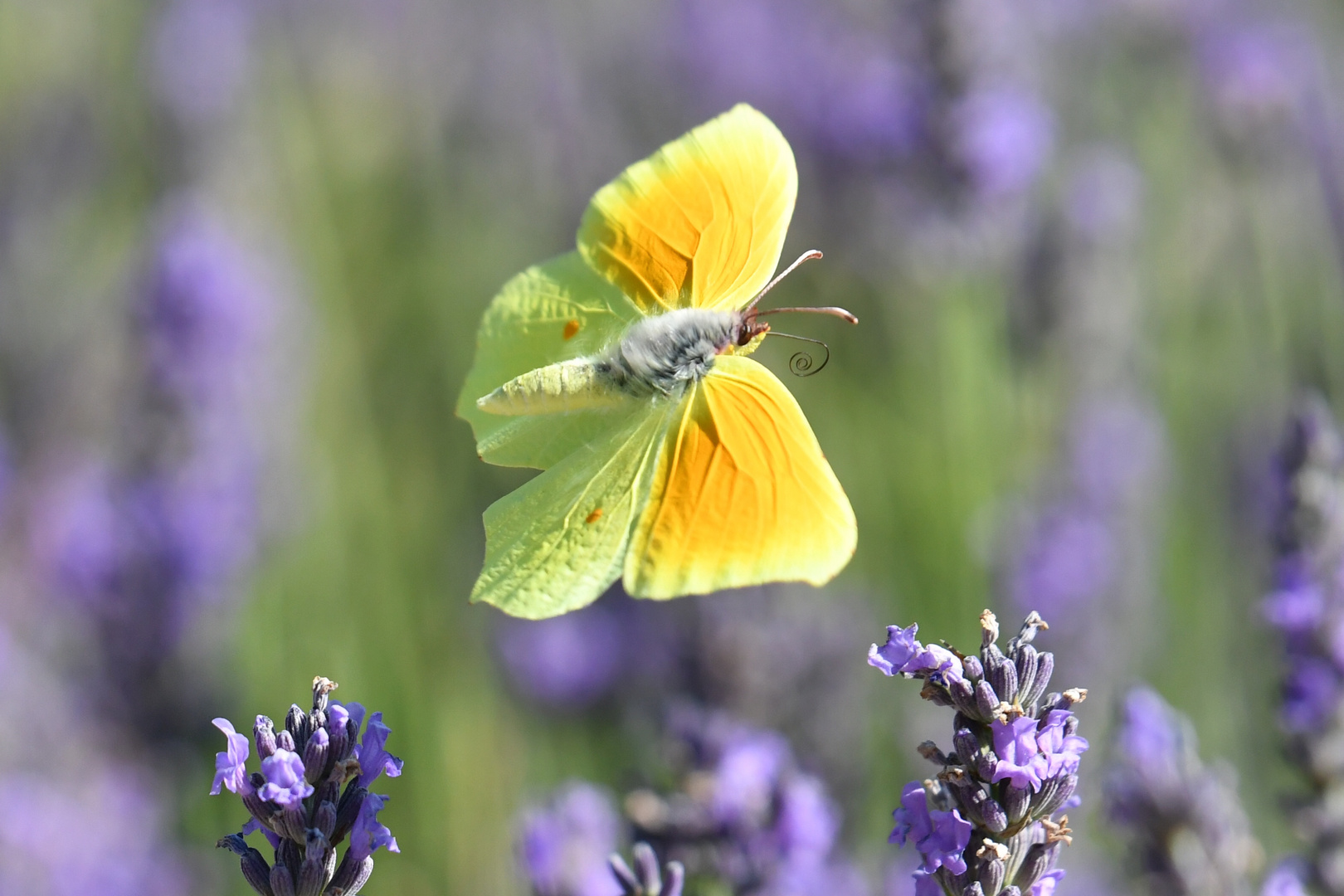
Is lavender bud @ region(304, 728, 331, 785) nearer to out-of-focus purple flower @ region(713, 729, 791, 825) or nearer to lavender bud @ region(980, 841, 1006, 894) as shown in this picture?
lavender bud @ region(980, 841, 1006, 894)

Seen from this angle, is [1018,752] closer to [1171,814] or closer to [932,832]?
[932,832]

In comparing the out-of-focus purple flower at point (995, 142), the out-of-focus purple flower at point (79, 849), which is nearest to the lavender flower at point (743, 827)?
the out-of-focus purple flower at point (79, 849)

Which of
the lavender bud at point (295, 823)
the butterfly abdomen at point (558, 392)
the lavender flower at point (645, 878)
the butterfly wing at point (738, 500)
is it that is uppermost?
the butterfly abdomen at point (558, 392)

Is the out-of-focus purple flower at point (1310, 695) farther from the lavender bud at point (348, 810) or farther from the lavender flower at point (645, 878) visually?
the lavender bud at point (348, 810)

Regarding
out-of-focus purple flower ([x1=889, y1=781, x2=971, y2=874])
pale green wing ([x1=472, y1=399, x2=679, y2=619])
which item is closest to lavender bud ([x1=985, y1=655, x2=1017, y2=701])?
out-of-focus purple flower ([x1=889, y1=781, x2=971, y2=874])

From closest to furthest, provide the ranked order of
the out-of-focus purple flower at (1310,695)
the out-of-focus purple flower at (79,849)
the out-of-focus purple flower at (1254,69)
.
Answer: the out-of-focus purple flower at (1310,695) → the out-of-focus purple flower at (79,849) → the out-of-focus purple flower at (1254,69)

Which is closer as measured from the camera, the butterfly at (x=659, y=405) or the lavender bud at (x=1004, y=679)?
the lavender bud at (x=1004, y=679)

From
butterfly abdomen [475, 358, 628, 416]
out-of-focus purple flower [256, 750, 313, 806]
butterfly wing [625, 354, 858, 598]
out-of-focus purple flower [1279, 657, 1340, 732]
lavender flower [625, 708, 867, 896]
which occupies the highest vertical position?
butterfly abdomen [475, 358, 628, 416]

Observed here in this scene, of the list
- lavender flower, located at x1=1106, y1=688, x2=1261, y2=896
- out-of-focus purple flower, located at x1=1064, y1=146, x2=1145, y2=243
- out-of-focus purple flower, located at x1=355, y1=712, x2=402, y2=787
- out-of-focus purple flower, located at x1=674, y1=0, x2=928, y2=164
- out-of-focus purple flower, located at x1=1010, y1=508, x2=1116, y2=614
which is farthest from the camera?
out-of-focus purple flower, located at x1=674, y1=0, x2=928, y2=164
